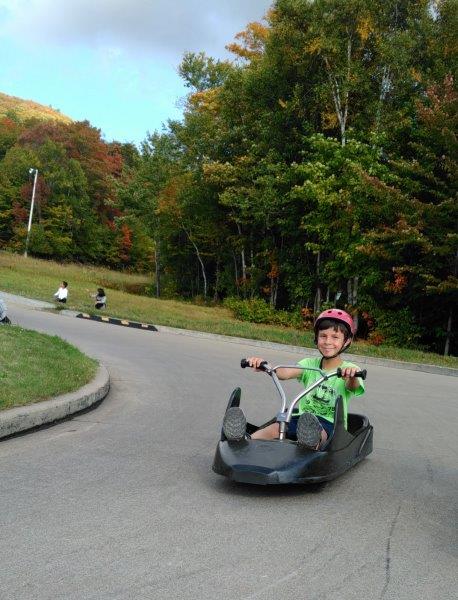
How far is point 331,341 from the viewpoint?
561 cm

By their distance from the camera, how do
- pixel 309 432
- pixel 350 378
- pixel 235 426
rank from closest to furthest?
pixel 309 432, pixel 235 426, pixel 350 378

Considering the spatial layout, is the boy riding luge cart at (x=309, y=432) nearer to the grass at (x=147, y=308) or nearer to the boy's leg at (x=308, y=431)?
the boy's leg at (x=308, y=431)

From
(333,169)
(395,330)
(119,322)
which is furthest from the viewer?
(333,169)

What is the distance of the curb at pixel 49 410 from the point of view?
6.38 meters

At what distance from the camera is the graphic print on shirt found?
Answer: 5.50 metres

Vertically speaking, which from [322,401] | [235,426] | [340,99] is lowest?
[235,426]

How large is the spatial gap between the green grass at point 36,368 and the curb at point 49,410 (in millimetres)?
126

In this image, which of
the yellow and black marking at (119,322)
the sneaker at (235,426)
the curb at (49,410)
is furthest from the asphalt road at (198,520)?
the yellow and black marking at (119,322)

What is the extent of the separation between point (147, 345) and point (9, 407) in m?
9.83

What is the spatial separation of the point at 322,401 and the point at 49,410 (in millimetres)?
3102

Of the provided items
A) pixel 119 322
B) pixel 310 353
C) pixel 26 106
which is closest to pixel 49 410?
pixel 310 353

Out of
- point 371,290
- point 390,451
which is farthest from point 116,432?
point 371,290

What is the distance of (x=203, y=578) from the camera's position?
3.33m

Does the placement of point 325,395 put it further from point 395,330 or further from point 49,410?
point 395,330
